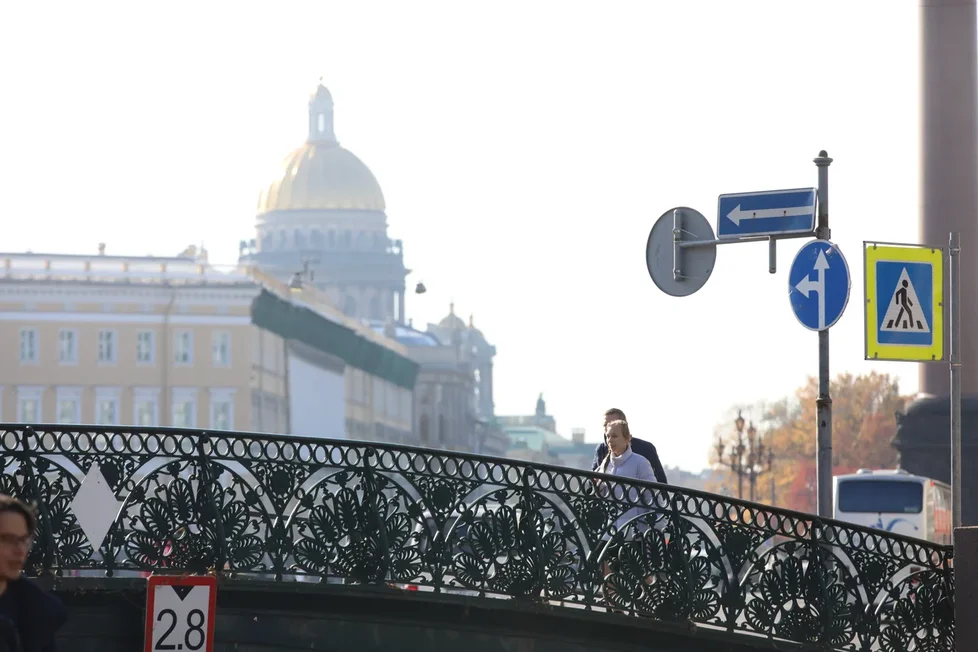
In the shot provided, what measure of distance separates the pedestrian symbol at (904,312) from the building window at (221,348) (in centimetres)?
8144

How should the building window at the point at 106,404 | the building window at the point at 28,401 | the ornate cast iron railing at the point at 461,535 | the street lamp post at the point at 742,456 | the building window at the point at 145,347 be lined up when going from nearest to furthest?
1. the ornate cast iron railing at the point at 461,535
2. the street lamp post at the point at 742,456
3. the building window at the point at 28,401
4. the building window at the point at 106,404
5. the building window at the point at 145,347

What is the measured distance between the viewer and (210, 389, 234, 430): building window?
93812mm

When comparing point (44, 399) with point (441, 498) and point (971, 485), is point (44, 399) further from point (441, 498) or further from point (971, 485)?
point (441, 498)

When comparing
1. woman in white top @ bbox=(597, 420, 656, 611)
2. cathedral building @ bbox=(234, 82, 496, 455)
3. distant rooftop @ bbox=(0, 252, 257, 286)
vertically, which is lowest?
woman in white top @ bbox=(597, 420, 656, 611)

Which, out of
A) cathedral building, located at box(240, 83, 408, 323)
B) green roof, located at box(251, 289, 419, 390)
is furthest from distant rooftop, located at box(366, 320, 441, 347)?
green roof, located at box(251, 289, 419, 390)

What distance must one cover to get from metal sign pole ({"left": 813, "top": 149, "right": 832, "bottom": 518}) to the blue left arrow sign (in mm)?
68

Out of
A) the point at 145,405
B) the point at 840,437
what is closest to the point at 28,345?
the point at 145,405

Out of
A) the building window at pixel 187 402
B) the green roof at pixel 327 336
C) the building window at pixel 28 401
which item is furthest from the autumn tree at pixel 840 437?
the building window at pixel 28 401

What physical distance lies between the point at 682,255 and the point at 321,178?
158 m

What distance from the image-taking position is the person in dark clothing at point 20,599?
22.3 feet

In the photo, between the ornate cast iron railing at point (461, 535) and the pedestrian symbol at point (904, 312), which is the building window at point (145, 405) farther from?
the ornate cast iron railing at point (461, 535)

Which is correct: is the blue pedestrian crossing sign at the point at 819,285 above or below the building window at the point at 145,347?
below

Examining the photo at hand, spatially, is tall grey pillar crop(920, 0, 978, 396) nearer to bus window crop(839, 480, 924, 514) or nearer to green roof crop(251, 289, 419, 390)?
bus window crop(839, 480, 924, 514)

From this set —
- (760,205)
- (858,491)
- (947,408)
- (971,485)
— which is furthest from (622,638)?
(858,491)
